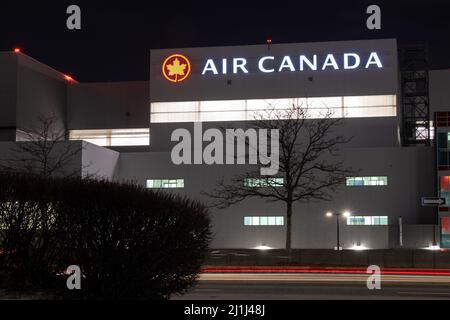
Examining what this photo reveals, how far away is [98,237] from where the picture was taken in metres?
12.5

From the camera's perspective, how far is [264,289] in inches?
779

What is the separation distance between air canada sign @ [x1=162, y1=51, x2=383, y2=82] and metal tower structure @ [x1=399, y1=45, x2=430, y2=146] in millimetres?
12379

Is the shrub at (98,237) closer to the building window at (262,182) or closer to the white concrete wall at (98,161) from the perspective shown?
the building window at (262,182)


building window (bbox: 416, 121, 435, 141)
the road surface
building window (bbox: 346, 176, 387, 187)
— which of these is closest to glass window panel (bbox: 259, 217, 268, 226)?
building window (bbox: 346, 176, 387, 187)

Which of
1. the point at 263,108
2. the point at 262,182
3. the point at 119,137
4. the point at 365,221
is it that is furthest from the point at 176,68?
the point at 365,221

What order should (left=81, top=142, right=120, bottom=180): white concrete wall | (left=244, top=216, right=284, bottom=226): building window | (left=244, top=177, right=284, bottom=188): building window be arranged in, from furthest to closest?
(left=244, top=216, right=284, bottom=226): building window
(left=81, top=142, right=120, bottom=180): white concrete wall
(left=244, top=177, right=284, bottom=188): building window

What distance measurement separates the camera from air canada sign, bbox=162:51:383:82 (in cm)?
5972

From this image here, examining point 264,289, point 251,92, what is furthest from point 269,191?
point 264,289

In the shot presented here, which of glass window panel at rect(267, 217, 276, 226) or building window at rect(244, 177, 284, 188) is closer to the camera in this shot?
building window at rect(244, 177, 284, 188)

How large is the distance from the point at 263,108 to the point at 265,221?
12.7m

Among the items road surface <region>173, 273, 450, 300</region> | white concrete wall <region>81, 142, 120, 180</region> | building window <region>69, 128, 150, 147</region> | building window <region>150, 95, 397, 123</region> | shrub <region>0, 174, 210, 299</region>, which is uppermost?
building window <region>150, 95, 397, 123</region>

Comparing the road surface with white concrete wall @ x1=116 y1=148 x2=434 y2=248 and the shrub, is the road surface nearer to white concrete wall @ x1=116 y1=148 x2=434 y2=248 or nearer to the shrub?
the shrub

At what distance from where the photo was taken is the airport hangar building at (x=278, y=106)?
50812mm
